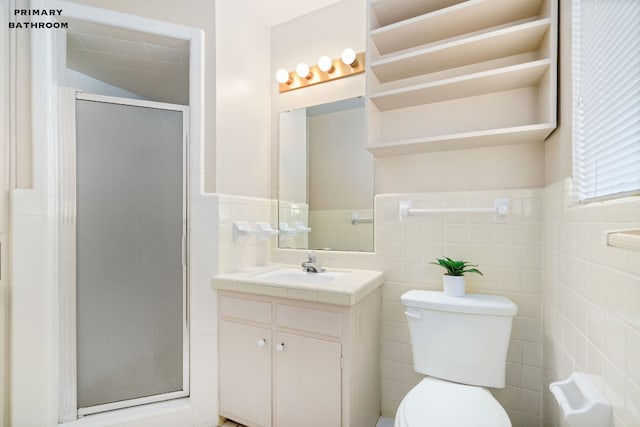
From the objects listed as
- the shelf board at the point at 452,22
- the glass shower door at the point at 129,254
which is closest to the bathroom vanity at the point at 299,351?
the glass shower door at the point at 129,254

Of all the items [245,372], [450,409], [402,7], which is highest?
[402,7]

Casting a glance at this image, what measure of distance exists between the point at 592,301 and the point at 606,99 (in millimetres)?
587

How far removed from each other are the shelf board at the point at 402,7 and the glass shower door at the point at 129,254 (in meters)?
1.26

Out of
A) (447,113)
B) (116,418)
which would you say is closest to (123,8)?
(447,113)

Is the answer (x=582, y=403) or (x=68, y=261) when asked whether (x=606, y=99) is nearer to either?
(x=582, y=403)

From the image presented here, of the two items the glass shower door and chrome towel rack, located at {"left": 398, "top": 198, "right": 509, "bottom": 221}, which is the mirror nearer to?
chrome towel rack, located at {"left": 398, "top": 198, "right": 509, "bottom": 221}

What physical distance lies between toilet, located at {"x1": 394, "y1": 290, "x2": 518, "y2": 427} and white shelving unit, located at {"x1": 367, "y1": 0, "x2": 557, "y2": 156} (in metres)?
0.79

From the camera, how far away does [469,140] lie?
150cm

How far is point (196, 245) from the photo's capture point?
5.73 feet

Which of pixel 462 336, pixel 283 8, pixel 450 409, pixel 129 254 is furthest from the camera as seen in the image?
pixel 283 8

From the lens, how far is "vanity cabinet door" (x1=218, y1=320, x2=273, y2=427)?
156cm

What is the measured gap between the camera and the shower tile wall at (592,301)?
684 mm

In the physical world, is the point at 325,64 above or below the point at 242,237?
above

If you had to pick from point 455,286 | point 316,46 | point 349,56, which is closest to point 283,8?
point 316,46
